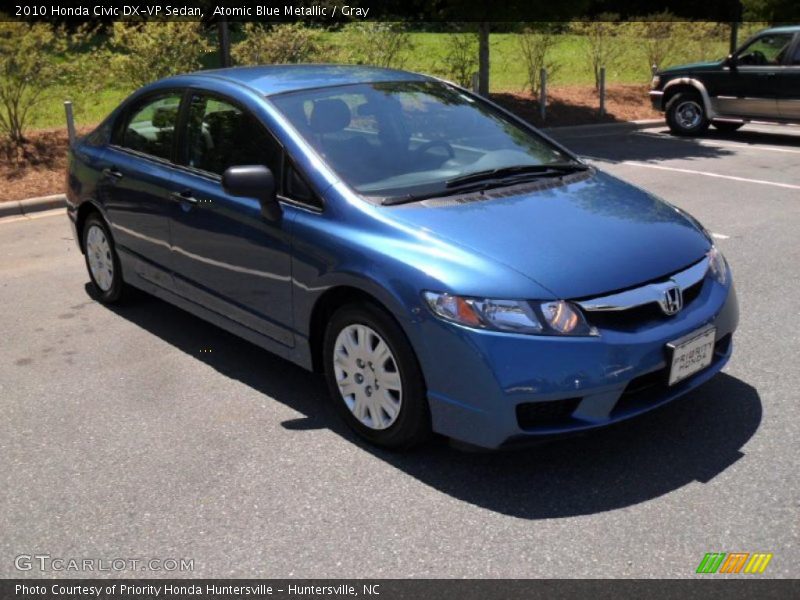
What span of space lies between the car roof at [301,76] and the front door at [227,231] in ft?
0.65

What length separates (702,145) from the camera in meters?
13.7

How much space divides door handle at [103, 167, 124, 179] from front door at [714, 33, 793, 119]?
35.7 feet

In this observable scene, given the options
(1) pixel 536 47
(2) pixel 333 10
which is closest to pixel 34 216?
(1) pixel 536 47

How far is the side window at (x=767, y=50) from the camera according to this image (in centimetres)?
1365

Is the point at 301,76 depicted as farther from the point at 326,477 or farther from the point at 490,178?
the point at 326,477

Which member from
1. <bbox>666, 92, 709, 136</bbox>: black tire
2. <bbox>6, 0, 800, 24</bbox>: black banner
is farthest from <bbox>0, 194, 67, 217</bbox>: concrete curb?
<bbox>666, 92, 709, 136</bbox>: black tire

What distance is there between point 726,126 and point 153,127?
473 inches

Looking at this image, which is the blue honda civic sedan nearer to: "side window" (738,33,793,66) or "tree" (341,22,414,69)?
"side window" (738,33,793,66)

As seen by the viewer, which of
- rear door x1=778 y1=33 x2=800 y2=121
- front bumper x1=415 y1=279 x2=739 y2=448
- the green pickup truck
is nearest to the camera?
front bumper x1=415 y1=279 x2=739 y2=448

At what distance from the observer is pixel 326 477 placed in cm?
396

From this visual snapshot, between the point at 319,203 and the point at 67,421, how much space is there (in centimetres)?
168

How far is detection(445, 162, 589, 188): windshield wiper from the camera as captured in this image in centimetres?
452
